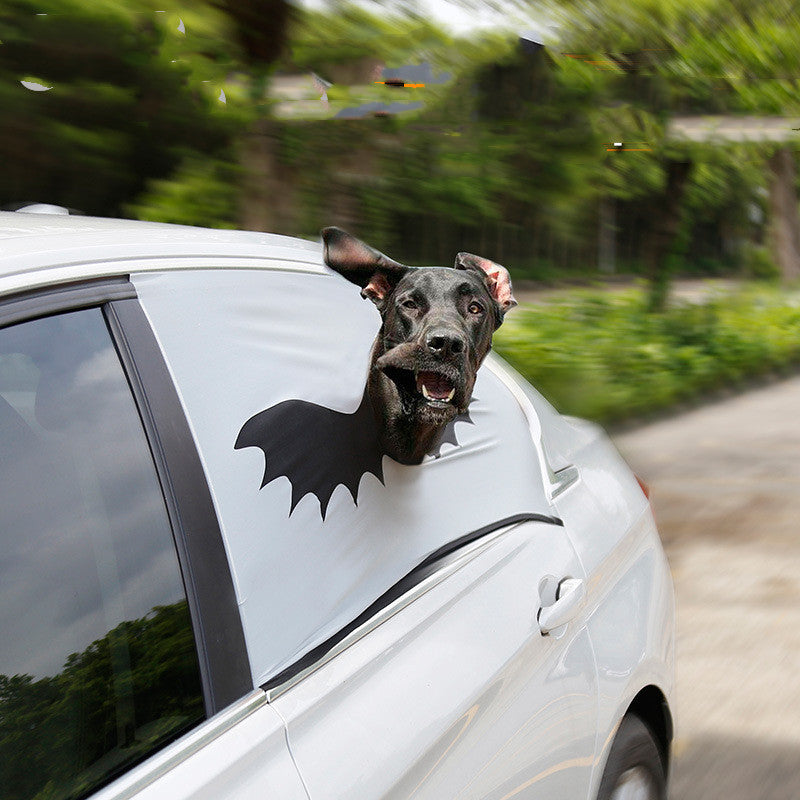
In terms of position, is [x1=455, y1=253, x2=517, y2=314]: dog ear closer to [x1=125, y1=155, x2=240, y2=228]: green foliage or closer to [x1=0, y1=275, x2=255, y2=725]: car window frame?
[x1=0, y1=275, x2=255, y2=725]: car window frame

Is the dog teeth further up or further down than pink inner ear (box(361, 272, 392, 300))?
further down

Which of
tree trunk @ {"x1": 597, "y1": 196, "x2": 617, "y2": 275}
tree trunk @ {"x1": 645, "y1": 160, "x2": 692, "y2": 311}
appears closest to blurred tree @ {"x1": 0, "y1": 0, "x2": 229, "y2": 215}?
tree trunk @ {"x1": 597, "y1": 196, "x2": 617, "y2": 275}

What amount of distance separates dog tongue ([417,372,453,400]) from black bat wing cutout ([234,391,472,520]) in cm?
17

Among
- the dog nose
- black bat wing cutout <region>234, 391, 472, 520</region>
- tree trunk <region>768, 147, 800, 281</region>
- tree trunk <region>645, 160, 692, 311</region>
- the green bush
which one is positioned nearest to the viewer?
black bat wing cutout <region>234, 391, 472, 520</region>

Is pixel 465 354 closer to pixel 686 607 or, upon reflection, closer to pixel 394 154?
pixel 686 607

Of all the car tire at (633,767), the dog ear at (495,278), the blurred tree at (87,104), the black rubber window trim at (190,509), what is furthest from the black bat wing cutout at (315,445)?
the blurred tree at (87,104)

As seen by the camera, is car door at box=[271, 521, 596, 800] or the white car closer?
the white car

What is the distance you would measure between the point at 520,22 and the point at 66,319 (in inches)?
348

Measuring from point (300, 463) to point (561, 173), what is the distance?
8551 millimetres

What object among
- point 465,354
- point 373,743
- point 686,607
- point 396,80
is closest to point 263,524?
point 373,743

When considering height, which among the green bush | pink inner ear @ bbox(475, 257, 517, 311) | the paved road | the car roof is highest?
the car roof

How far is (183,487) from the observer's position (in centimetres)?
150

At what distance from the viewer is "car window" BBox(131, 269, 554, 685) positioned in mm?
1563

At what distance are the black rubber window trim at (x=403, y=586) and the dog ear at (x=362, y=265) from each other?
48 centimetres
